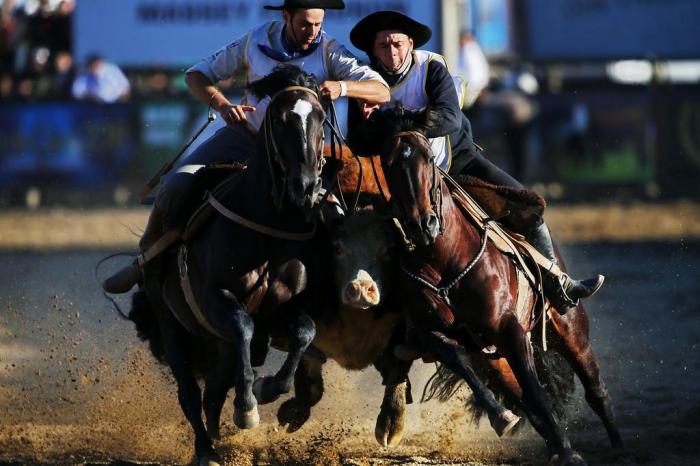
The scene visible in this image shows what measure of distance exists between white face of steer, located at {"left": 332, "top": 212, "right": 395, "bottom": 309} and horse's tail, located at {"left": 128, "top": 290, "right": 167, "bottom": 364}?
1604 millimetres

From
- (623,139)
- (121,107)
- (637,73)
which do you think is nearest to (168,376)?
(121,107)

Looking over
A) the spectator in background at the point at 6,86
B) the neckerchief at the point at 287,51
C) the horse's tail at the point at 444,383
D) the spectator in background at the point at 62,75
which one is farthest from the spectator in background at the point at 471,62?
the neckerchief at the point at 287,51

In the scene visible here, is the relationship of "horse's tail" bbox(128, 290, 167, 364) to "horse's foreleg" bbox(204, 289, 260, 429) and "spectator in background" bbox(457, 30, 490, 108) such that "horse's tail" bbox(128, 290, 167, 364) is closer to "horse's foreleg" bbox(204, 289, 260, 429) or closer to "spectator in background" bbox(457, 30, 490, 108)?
"horse's foreleg" bbox(204, 289, 260, 429)

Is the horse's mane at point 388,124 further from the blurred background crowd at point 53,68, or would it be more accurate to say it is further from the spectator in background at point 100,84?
the spectator in background at point 100,84

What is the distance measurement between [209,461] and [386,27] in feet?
6.96

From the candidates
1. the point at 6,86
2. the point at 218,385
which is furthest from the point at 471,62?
the point at 218,385

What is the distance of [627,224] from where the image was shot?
49.0ft

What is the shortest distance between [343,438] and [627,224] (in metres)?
7.75

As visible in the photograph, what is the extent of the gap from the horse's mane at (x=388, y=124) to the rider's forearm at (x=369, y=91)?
9cm

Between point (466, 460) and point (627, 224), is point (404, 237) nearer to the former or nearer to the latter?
point (466, 460)

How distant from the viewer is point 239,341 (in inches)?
242

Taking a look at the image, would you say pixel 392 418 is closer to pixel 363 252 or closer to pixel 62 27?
pixel 363 252

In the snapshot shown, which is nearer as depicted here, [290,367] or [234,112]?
[290,367]

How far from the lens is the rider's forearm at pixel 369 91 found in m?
6.36
